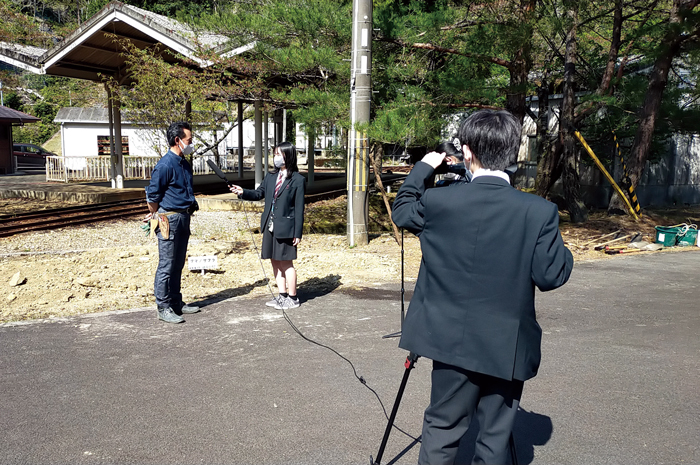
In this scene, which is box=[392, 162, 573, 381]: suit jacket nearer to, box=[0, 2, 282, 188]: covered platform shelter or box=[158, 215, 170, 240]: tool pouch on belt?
box=[158, 215, 170, 240]: tool pouch on belt

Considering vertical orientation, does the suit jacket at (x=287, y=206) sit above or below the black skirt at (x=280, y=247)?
above

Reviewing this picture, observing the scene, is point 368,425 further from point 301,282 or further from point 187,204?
point 301,282

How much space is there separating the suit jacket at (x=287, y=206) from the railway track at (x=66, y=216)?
7.18 metres

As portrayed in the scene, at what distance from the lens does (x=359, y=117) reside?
34.8ft

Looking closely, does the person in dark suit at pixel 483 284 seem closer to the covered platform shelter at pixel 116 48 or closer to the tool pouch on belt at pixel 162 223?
the tool pouch on belt at pixel 162 223

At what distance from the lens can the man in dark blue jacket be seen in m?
5.86

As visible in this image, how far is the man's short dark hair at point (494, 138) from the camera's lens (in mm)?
2473

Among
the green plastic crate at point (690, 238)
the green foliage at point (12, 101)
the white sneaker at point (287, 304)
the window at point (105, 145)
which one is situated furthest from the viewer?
the green foliage at point (12, 101)

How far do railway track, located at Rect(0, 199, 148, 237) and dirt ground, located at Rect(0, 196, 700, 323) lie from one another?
0.46 meters

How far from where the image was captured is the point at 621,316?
650cm

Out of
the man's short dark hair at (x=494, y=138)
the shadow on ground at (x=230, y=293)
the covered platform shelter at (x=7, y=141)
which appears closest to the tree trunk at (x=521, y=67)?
the shadow on ground at (x=230, y=293)

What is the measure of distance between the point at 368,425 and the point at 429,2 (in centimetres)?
1085

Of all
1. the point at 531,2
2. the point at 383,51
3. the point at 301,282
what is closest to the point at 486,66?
the point at 531,2

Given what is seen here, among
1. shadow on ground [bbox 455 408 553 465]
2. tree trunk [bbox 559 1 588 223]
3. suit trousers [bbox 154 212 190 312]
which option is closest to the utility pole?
suit trousers [bbox 154 212 190 312]
